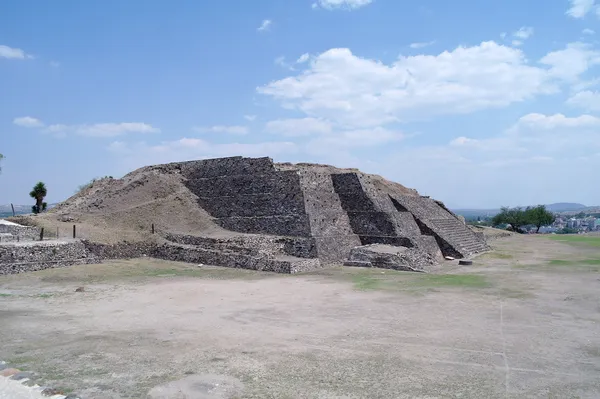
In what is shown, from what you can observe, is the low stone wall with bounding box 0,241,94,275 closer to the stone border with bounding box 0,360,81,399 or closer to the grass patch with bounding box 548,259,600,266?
the stone border with bounding box 0,360,81,399

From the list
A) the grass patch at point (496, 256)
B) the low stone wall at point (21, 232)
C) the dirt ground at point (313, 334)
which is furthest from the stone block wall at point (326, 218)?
the low stone wall at point (21, 232)

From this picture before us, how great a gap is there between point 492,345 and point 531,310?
3753 mm

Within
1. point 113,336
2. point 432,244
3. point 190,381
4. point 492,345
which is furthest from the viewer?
point 432,244

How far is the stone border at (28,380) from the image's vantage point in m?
6.79

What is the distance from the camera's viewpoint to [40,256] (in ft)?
63.2

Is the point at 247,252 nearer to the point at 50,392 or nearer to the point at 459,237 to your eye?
the point at 50,392

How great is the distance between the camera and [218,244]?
22.1 m

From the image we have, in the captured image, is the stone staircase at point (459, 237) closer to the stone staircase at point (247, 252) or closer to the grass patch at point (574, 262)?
the grass patch at point (574, 262)

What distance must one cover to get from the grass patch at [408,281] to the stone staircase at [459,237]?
23.7ft

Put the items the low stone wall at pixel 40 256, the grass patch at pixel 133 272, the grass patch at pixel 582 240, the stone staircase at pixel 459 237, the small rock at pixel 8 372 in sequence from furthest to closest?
the grass patch at pixel 582 240, the stone staircase at pixel 459 237, the low stone wall at pixel 40 256, the grass patch at pixel 133 272, the small rock at pixel 8 372

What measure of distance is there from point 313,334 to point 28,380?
5.32 metres

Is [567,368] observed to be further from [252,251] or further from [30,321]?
[252,251]

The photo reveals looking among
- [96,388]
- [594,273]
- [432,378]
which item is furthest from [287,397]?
[594,273]

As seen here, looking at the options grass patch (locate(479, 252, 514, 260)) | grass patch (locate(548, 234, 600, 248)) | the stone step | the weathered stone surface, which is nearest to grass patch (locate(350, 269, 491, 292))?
the weathered stone surface
